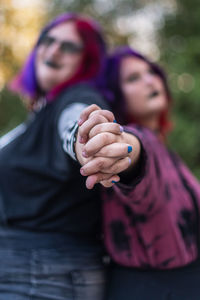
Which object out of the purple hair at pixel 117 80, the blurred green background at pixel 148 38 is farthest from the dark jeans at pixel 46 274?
the blurred green background at pixel 148 38

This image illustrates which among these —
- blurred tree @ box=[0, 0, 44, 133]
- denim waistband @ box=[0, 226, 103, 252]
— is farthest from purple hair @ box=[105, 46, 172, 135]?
blurred tree @ box=[0, 0, 44, 133]

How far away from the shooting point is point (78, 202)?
1.22 m

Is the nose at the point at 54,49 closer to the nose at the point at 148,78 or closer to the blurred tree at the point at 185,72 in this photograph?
the nose at the point at 148,78

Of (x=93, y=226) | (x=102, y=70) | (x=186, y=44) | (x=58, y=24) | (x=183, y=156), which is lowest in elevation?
(x=183, y=156)

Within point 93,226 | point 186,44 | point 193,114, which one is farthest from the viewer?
point 186,44

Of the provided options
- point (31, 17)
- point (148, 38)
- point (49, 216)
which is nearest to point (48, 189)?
point (49, 216)

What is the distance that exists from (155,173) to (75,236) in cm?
46

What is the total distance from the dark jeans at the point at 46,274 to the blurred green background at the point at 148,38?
10.6 ft

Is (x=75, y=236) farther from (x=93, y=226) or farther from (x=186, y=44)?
(x=186, y=44)

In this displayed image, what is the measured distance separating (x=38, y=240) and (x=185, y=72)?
4.29 metres

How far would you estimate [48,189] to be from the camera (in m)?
1.20

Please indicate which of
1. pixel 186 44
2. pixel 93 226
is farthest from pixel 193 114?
pixel 93 226

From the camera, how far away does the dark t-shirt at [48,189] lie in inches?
Result: 46.5

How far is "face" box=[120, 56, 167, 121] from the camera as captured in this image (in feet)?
5.31
